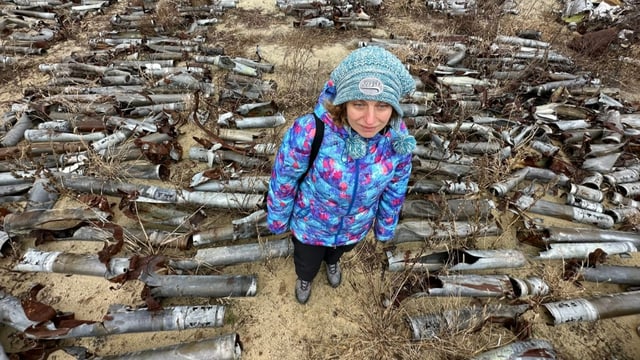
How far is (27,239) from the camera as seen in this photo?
3432 millimetres

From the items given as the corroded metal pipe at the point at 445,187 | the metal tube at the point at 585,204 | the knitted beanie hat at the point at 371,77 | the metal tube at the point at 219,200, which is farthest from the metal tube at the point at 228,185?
the metal tube at the point at 585,204

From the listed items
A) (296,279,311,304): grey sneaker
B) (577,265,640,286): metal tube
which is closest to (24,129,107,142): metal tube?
(296,279,311,304): grey sneaker

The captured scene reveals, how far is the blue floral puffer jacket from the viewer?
6.27 feet

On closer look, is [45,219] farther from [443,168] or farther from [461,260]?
[443,168]

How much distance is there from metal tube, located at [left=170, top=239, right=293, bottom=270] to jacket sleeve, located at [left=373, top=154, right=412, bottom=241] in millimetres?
1144

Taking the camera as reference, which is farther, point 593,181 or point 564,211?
point 593,181

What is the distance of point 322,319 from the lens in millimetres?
3045

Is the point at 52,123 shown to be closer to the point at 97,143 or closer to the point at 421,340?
the point at 97,143

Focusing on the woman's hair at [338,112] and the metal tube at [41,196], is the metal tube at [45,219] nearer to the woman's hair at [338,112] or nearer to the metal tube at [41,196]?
the metal tube at [41,196]

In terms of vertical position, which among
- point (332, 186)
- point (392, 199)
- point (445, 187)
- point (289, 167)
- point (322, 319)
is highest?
point (289, 167)

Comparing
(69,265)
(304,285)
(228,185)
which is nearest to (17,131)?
(69,265)

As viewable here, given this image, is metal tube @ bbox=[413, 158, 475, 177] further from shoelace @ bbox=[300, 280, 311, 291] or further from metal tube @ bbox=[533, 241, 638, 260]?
shoelace @ bbox=[300, 280, 311, 291]

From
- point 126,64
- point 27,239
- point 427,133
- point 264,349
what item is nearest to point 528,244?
point 427,133

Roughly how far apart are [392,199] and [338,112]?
0.83 metres
